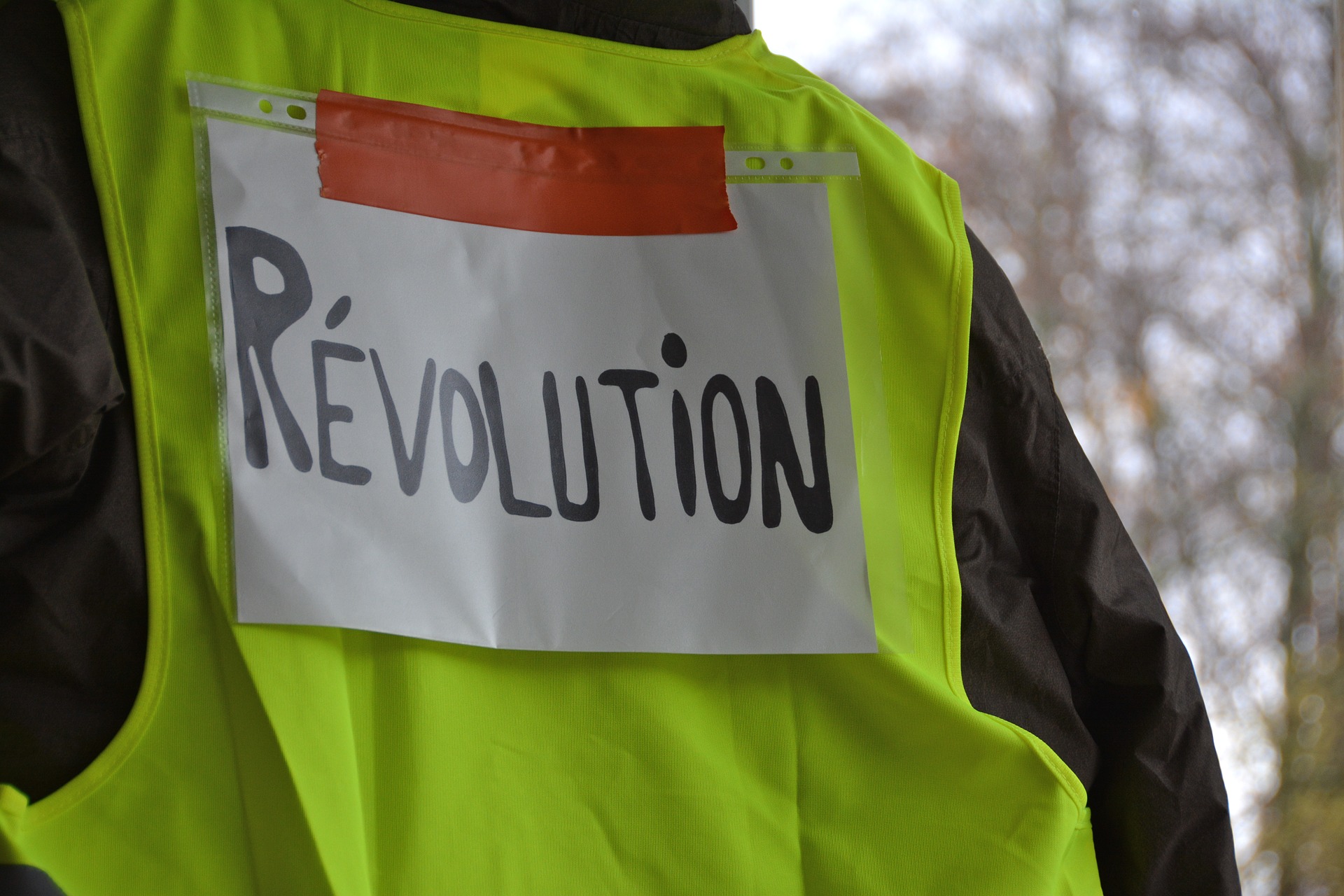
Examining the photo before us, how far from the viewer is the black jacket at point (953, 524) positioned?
440mm

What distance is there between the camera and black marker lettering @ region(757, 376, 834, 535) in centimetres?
58

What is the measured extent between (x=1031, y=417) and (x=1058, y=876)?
265 mm

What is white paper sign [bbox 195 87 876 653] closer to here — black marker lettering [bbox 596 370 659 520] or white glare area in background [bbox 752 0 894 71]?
black marker lettering [bbox 596 370 659 520]

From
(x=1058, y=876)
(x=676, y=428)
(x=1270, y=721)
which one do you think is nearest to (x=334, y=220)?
(x=676, y=428)

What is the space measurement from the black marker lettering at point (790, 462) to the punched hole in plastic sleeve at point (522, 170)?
11cm

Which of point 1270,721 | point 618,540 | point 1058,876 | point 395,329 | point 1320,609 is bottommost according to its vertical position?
point 1270,721

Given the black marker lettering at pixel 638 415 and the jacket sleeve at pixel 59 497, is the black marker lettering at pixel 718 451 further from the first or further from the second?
the jacket sleeve at pixel 59 497

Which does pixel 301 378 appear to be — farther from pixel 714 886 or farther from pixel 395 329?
pixel 714 886

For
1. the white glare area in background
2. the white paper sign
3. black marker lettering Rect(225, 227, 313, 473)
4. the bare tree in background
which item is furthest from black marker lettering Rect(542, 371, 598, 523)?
the bare tree in background

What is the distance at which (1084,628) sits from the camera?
2.23 feet

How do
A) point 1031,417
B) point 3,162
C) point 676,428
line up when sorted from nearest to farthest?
point 3,162, point 676,428, point 1031,417

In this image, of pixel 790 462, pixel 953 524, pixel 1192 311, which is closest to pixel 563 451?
pixel 790 462

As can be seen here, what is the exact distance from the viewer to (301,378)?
0.50 metres

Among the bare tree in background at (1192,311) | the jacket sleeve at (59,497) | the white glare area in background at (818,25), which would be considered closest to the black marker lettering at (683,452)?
the jacket sleeve at (59,497)
